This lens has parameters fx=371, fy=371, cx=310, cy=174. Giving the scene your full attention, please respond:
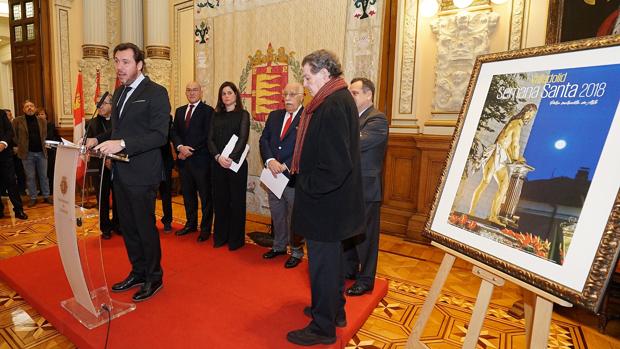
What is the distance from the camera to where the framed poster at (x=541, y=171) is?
44.0 inches

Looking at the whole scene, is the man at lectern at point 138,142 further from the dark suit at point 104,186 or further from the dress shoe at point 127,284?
the dark suit at point 104,186

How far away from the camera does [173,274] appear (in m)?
2.77

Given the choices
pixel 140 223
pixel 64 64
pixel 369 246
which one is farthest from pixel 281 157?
pixel 64 64

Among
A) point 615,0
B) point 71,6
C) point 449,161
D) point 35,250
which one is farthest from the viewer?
point 71,6

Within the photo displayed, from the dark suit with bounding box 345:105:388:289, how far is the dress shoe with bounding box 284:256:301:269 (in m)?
0.62

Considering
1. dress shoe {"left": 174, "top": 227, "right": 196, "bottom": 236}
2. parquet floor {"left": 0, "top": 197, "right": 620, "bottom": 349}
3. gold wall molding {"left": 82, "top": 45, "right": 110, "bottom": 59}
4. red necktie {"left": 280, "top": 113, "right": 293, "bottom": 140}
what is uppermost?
gold wall molding {"left": 82, "top": 45, "right": 110, "bottom": 59}

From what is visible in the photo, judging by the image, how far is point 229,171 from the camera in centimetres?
324

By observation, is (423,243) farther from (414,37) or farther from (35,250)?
(35,250)

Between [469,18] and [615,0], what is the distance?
1112 millimetres

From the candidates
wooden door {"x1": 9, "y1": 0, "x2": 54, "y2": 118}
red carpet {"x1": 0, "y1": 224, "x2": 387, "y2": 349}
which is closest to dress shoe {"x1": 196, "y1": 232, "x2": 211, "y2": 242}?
red carpet {"x1": 0, "y1": 224, "x2": 387, "y2": 349}

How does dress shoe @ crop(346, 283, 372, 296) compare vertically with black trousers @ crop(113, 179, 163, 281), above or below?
below

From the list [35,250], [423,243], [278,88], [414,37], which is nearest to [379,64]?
[414,37]

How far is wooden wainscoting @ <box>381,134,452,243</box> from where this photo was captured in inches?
150

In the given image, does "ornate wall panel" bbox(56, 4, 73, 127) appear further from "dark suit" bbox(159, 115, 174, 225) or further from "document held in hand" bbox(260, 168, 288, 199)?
"document held in hand" bbox(260, 168, 288, 199)
